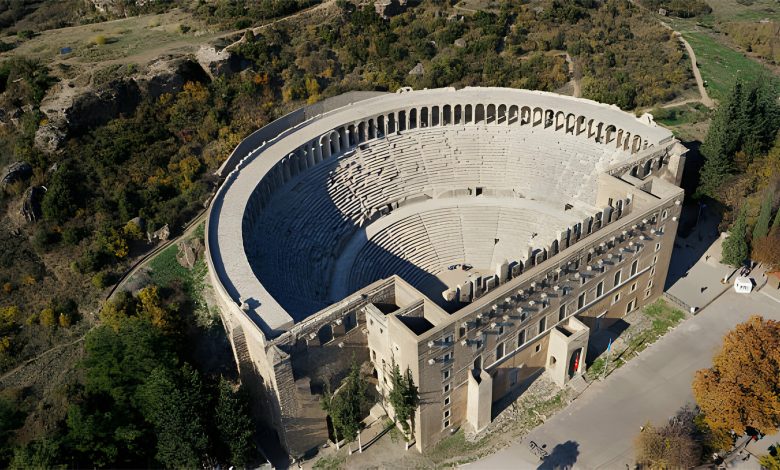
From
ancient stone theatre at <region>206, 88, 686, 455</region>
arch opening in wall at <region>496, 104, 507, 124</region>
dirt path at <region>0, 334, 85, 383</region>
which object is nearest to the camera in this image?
ancient stone theatre at <region>206, 88, 686, 455</region>

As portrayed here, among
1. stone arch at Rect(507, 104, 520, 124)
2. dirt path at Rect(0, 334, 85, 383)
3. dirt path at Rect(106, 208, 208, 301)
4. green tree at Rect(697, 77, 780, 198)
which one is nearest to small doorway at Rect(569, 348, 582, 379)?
green tree at Rect(697, 77, 780, 198)

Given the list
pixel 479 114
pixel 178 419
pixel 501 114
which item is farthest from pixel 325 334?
pixel 501 114

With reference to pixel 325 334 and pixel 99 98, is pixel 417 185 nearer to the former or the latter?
pixel 325 334

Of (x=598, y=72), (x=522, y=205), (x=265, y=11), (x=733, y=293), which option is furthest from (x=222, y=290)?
(x=598, y=72)

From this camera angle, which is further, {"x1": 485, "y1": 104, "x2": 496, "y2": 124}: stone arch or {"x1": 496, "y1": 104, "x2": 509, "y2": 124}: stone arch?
{"x1": 485, "y1": 104, "x2": 496, "y2": 124}: stone arch

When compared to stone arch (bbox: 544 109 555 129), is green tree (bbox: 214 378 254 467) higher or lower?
lower

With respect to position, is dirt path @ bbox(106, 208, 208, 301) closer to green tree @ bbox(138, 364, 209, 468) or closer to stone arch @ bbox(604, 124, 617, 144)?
green tree @ bbox(138, 364, 209, 468)

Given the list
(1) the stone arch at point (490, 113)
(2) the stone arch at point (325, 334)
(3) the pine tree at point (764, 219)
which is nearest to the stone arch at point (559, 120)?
(1) the stone arch at point (490, 113)
